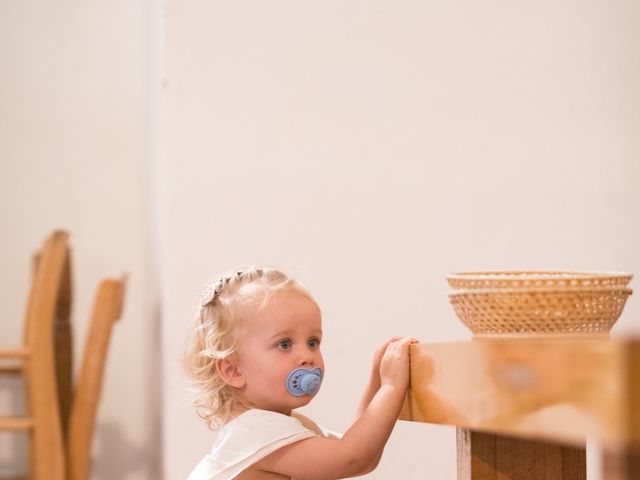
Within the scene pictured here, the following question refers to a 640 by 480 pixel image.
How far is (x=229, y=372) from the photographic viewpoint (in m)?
1.30

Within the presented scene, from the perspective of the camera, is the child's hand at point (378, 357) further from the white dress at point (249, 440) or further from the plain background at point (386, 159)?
the plain background at point (386, 159)

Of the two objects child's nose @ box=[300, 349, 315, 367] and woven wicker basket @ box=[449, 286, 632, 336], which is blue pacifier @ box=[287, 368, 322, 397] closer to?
child's nose @ box=[300, 349, 315, 367]

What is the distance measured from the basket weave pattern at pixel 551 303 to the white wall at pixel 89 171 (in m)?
1.78

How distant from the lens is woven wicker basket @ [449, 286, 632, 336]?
105 cm

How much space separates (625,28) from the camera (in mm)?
2133

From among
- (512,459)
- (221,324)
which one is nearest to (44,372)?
(221,324)

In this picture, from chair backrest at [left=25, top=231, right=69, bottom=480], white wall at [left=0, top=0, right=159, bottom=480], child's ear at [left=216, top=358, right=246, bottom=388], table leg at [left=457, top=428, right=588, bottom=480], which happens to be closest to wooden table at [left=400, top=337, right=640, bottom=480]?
table leg at [left=457, top=428, right=588, bottom=480]

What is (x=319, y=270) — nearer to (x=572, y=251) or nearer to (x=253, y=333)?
(x=572, y=251)

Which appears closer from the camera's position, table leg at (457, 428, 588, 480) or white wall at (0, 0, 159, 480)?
table leg at (457, 428, 588, 480)

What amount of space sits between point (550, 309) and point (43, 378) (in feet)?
4.52

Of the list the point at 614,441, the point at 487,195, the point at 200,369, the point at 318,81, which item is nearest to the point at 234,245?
the point at 318,81

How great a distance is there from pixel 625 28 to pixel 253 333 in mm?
1261

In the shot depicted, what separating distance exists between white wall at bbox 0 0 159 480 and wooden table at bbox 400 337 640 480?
1.73 m

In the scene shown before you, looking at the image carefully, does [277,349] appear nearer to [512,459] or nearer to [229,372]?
[229,372]
